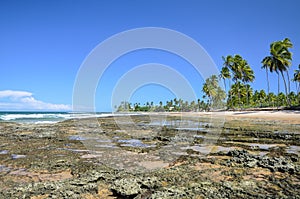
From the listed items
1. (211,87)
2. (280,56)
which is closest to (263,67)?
(280,56)

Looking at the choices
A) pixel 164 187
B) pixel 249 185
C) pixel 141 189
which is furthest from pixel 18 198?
pixel 249 185

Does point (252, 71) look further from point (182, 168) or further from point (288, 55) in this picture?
point (182, 168)

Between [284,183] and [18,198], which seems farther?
[284,183]

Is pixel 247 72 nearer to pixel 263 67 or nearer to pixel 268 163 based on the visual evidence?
pixel 263 67

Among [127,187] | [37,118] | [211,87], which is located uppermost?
[211,87]

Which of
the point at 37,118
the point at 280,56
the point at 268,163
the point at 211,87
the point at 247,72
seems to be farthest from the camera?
the point at 211,87

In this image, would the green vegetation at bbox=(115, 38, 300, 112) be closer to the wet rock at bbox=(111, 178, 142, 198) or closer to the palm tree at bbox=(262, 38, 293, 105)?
the palm tree at bbox=(262, 38, 293, 105)

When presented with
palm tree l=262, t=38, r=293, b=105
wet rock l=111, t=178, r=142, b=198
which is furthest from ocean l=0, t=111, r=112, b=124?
palm tree l=262, t=38, r=293, b=105

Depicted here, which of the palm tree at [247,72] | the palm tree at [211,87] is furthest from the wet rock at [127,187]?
the palm tree at [211,87]

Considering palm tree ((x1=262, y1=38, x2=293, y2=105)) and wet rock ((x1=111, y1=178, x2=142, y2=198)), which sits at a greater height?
palm tree ((x1=262, y1=38, x2=293, y2=105))

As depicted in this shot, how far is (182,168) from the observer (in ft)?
20.3

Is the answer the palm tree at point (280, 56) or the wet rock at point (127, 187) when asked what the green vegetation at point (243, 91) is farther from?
the wet rock at point (127, 187)

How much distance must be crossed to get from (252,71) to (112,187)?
2694 inches

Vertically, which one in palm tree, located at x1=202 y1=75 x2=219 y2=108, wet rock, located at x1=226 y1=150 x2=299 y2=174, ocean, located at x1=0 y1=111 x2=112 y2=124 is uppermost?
palm tree, located at x1=202 y1=75 x2=219 y2=108
